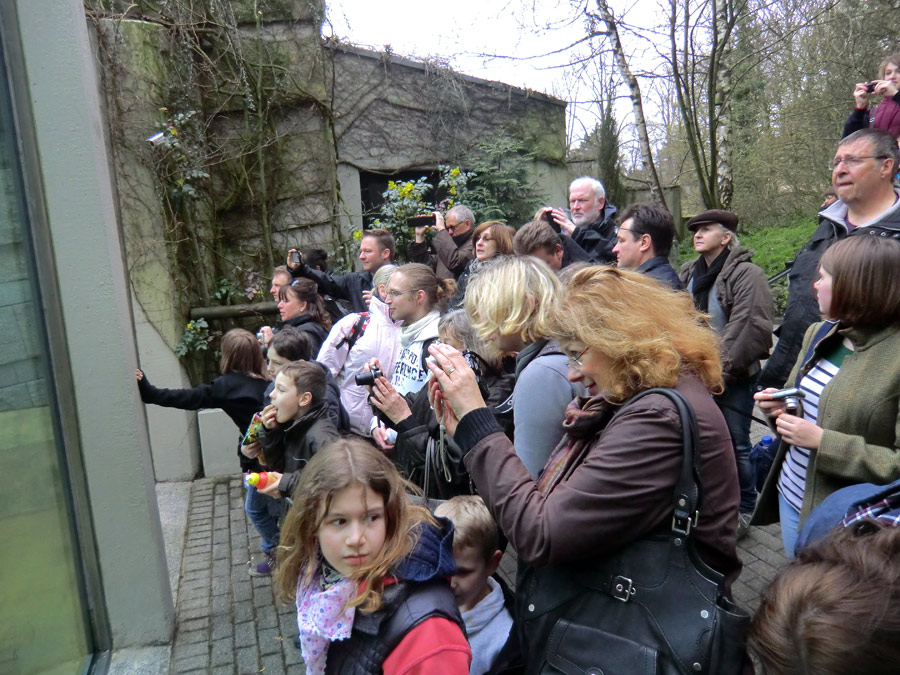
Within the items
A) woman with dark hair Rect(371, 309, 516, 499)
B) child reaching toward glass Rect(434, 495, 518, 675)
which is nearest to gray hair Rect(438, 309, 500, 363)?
woman with dark hair Rect(371, 309, 516, 499)

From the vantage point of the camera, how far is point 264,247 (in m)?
7.31

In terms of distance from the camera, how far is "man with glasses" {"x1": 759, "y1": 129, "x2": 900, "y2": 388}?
10.2ft

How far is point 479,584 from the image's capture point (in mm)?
2252

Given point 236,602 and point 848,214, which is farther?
point 236,602

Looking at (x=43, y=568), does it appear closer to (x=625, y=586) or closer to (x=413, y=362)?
(x=413, y=362)

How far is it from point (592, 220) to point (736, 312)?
1388 mm

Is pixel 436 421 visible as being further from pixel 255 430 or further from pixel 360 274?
pixel 360 274

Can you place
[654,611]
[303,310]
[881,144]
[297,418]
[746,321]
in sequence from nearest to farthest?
[654,611] < [881,144] < [297,418] < [746,321] < [303,310]

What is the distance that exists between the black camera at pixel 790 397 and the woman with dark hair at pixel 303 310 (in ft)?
11.4

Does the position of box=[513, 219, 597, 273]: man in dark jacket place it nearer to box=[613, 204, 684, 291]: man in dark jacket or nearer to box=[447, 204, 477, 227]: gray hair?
box=[613, 204, 684, 291]: man in dark jacket

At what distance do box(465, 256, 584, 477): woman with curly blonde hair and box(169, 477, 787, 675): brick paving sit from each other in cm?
193

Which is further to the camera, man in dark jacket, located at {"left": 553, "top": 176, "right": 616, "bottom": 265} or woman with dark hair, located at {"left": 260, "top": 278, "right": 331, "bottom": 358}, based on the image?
woman with dark hair, located at {"left": 260, "top": 278, "right": 331, "bottom": 358}

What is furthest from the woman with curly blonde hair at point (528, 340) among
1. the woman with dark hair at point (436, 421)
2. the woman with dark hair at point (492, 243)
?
the woman with dark hair at point (492, 243)

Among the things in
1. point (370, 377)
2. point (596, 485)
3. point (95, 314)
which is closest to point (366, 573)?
point (596, 485)
